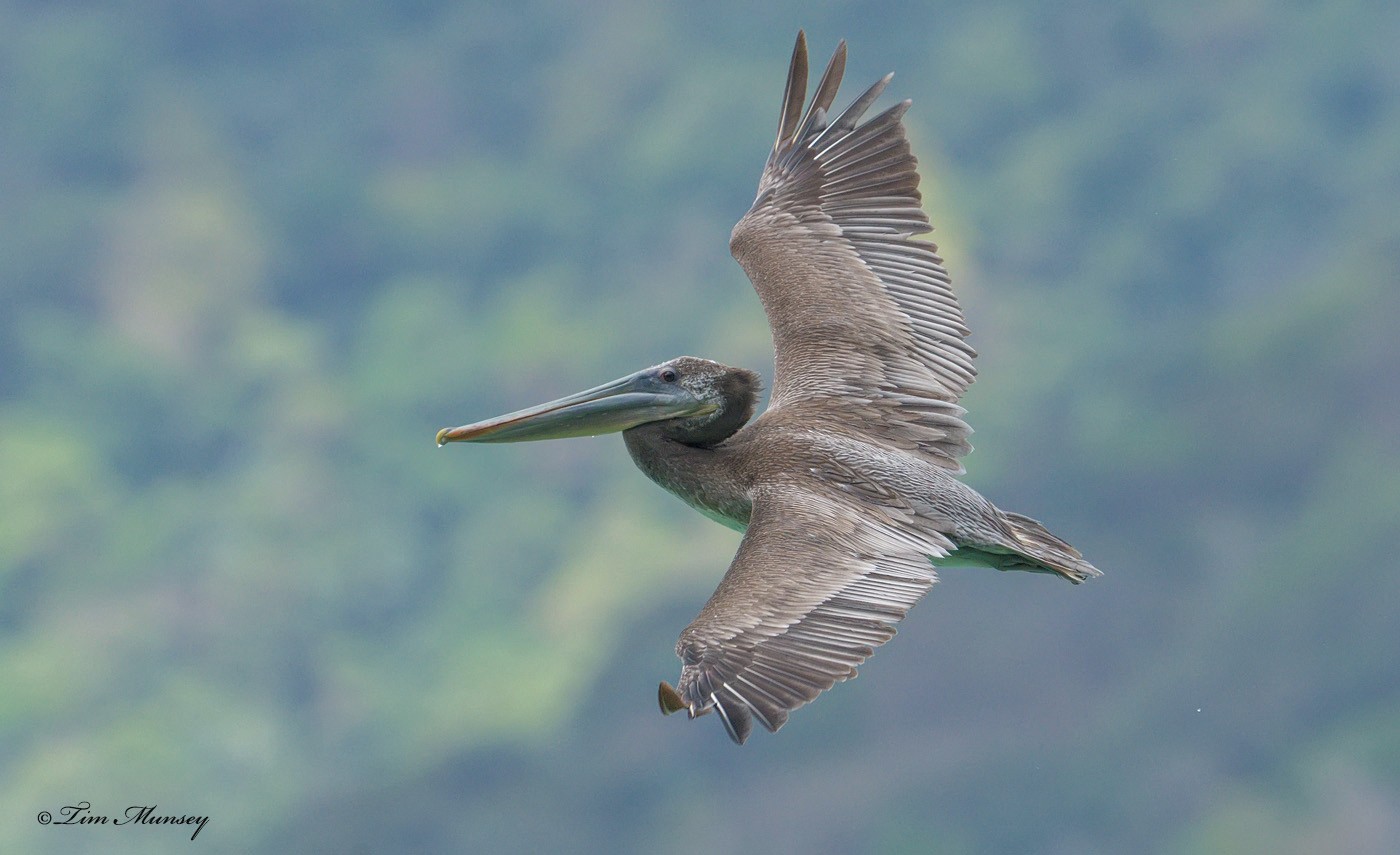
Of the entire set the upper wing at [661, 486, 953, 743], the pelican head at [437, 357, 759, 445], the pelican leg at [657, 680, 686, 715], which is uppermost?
the pelican head at [437, 357, 759, 445]

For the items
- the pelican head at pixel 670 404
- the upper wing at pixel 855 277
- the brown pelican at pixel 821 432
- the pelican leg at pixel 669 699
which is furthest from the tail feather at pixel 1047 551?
the pelican leg at pixel 669 699

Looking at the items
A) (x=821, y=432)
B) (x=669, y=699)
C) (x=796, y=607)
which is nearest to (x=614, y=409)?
(x=821, y=432)

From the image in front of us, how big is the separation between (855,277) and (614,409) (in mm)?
1453

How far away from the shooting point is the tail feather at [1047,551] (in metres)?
6.58

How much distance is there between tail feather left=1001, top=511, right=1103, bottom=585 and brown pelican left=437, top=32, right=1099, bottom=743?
0.05ft

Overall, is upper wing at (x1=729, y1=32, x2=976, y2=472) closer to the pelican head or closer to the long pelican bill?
the pelican head

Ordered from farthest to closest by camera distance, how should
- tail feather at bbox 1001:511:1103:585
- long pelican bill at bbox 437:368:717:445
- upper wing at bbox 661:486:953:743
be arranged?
long pelican bill at bbox 437:368:717:445 → tail feather at bbox 1001:511:1103:585 → upper wing at bbox 661:486:953:743

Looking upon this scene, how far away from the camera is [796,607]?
5676 millimetres

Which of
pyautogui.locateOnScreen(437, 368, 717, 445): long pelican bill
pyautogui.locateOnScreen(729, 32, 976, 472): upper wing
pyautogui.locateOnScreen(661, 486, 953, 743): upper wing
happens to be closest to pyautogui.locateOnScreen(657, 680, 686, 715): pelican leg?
pyautogui.locateOnScreen(661, 486, 953, 743): upper wing

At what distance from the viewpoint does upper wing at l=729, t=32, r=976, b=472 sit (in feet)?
24.1

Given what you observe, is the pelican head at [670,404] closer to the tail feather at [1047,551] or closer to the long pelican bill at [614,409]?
the long pelican bill at [614,409]

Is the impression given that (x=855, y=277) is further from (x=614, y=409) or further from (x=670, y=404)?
(x=614, y=409)

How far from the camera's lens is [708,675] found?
5387 millimetres

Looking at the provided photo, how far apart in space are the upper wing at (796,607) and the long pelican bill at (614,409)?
3.14ft
